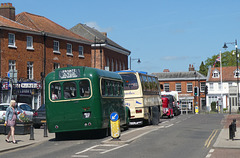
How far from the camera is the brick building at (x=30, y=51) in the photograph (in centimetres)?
4069

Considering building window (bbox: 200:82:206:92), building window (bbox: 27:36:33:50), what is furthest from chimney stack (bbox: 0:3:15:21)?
building window (bbox: 200:82:206:92)

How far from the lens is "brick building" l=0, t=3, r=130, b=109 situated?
40688 mm

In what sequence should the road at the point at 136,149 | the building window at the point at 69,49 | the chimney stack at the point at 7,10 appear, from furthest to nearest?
the building window at the point at 69,49, the chimney stack at the point at 7,10, the road at the point at 136,149

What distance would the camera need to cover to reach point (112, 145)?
15.9 metres

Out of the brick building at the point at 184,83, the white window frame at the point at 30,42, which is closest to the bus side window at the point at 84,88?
the white window frame at the point at 30,42

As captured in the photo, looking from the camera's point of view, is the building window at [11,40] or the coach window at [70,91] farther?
the building window at [11,40]

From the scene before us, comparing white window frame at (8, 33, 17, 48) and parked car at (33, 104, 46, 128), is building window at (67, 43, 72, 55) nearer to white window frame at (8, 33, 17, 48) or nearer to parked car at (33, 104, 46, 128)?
white window frame at (8, 33, 17, 48)

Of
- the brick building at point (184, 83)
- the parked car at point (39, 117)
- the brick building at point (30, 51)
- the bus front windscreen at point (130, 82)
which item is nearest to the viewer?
the bus front windscreen at point (130, 82)

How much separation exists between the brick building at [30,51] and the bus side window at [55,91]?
2120cm

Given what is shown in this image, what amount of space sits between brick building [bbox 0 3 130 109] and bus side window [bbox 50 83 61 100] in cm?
2120

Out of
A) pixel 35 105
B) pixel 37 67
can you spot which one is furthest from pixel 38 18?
pixel 35 105

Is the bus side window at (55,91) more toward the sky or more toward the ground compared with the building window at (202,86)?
more toward the ground

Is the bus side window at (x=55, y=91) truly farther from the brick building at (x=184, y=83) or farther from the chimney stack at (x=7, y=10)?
the brick building at (x=184, y=83)

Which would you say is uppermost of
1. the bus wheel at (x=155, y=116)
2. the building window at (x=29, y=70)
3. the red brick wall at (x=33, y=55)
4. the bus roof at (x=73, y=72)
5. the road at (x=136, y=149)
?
the red brick wall at (x=33, y=55)
